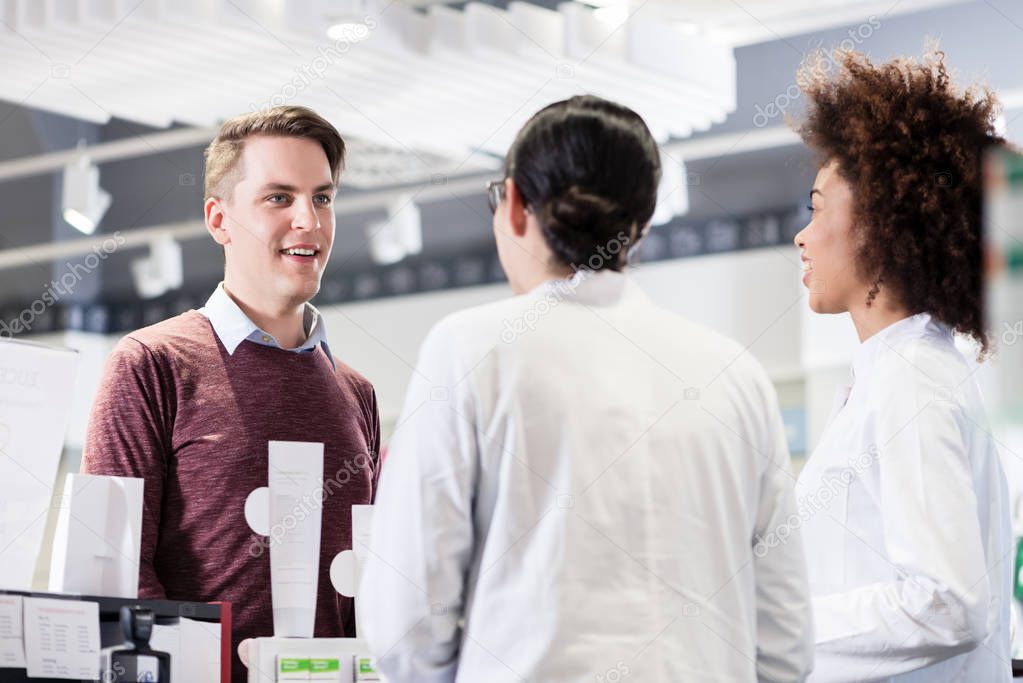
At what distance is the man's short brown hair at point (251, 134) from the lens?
268 centimetres

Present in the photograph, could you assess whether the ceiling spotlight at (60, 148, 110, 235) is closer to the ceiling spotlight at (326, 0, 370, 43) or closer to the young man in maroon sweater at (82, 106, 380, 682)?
the ceiling spotlight at (326, 0, 370, 43)

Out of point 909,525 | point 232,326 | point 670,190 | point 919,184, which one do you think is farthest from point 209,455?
point 670,190

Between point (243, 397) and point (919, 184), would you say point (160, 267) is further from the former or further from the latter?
point (919, 184)

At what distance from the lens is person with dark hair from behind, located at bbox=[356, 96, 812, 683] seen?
166 centimetres

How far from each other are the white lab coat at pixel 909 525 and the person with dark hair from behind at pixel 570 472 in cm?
38

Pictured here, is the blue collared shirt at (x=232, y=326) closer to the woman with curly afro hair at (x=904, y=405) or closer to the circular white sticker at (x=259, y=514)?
the circular white sticker at (x=259, y=514)

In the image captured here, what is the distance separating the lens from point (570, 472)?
5.49ft

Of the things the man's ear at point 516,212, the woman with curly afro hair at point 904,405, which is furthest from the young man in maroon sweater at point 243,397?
the woman with curly afro hair at point 904,405

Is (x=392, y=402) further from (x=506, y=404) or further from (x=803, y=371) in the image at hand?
(x=506, y=404)

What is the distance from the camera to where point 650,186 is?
1.82 m

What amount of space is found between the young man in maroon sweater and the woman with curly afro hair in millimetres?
947

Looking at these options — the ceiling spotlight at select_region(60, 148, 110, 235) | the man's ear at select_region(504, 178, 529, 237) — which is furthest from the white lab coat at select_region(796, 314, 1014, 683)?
the ceiling spotlight at select_region(60, 148, 110, 235)

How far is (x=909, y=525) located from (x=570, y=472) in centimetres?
71

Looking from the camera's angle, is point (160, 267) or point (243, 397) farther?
point (160, 267)
